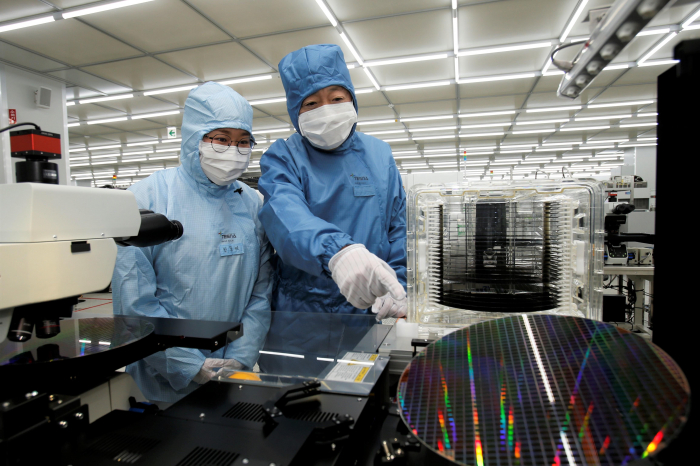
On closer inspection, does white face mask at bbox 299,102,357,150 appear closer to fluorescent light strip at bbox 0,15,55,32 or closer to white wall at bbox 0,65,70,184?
fluorescent light strip at bbox 0,15,55,32

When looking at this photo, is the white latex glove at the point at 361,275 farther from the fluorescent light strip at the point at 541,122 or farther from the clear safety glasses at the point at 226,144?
the fluorescent light strip at the point at 541,122

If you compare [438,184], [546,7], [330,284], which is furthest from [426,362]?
[546,7]

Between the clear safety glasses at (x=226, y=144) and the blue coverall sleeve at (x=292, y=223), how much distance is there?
0.34 ft

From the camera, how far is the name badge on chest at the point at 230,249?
1.24 m

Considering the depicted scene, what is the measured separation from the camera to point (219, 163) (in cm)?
128

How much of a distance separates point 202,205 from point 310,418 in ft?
3.05

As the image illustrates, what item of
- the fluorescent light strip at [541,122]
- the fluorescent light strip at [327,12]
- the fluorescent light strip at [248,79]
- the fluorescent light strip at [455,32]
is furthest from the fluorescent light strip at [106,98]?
the fluorescent light strip at [541,122]

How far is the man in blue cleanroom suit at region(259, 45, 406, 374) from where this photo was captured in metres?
1.10

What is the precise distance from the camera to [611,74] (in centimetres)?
516

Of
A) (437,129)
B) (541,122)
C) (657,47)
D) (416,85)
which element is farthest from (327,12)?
(541,122)

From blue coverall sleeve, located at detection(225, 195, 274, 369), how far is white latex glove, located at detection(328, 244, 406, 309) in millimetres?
328

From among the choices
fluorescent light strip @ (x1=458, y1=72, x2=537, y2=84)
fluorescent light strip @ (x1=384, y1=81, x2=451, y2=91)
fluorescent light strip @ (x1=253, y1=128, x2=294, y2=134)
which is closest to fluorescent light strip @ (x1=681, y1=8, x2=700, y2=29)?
fluorescent light strip @ (x1=458, y1=72, x2=537, y2=84)

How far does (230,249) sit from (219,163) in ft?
0.93

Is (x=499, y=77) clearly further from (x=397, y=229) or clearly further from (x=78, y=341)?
(x=78, y=341)
